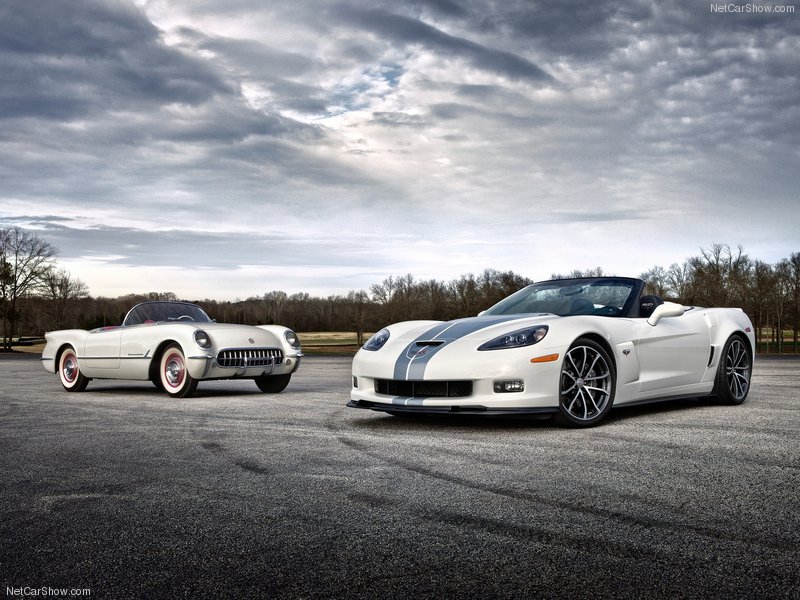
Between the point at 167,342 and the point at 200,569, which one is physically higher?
the point at 167,342

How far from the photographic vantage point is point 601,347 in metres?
6.83

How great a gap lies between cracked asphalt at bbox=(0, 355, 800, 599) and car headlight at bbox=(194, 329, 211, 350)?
3149 millimetres

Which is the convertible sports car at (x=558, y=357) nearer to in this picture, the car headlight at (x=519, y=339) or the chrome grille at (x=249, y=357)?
the car headlight at (x=519, y=339)

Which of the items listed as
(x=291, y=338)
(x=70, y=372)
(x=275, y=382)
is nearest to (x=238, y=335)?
(x=291, y=338)

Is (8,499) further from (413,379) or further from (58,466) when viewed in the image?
(413,379)

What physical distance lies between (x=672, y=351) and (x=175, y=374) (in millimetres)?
6422

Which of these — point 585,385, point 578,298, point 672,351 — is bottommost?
point 585,385

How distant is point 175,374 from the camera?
10531mm

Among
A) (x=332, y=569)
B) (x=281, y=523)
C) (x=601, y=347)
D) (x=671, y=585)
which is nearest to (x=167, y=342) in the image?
(x=601, y=347)

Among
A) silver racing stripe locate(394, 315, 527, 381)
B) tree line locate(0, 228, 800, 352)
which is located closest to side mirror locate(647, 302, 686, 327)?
silver racing stripe locate(394, 315, 527, 381)

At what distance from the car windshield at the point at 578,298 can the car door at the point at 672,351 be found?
34 cm

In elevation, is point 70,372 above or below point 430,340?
below

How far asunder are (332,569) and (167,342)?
8326 millimetres

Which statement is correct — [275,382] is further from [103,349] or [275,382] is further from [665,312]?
[665,312]
